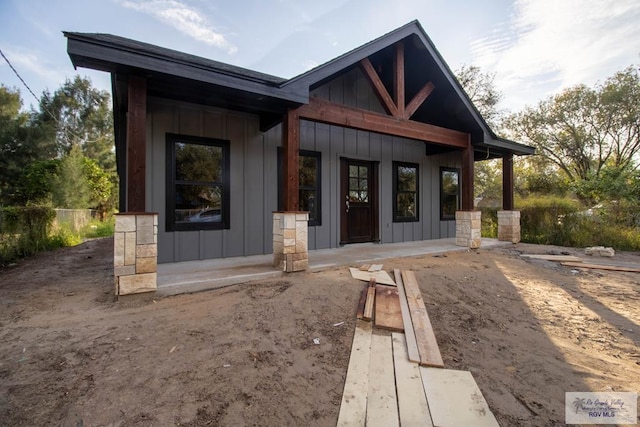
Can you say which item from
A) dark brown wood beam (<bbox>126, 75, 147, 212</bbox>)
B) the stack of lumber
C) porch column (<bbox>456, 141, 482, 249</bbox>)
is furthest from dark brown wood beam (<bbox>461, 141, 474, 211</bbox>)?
dark brown wood beam (<bbox>126, 75, 147, 212</bbox>)

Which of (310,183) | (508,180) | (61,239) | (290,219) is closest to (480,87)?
(508,180)

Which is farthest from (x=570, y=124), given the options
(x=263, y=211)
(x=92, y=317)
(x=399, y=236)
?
(x=92, y=317)

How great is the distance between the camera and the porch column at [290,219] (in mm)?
3941

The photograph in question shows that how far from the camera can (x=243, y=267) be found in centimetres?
414

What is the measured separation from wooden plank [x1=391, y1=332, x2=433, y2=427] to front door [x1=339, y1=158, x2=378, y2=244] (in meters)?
4.28

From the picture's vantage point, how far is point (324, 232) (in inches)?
240

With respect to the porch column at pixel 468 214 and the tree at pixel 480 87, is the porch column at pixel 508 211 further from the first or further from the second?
the tree at pixel 480 87

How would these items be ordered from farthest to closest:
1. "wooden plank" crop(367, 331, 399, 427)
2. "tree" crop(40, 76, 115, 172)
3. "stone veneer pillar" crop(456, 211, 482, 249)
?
1. "tree" crop(40, 76, 115, 172)
2. "stone veneer pillar" crop(456, 211, 482, 249)
3. "wooden plank" crop(367, 331, 399, 427)

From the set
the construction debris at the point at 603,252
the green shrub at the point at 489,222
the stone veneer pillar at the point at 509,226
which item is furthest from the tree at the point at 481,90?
the construction debris at the point at 603,252

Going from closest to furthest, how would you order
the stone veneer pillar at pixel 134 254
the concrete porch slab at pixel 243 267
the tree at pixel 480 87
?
the stone veneer pillar at pixel 134 254 < the concrete porch slab at pixel 243 267 < the tree at pixel 480 87

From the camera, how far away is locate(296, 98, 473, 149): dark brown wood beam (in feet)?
14.3

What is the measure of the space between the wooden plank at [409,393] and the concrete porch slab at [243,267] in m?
2.10

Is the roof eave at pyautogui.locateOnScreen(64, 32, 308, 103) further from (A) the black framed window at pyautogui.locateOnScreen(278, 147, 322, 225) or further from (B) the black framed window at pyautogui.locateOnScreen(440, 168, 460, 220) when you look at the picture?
(B) the black framed window at pyautogui.locateOnScreen(440, 168, 460, 220)

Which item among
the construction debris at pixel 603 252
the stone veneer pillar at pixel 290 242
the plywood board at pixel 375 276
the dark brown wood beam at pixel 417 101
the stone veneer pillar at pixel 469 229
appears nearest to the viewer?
the plywood board at pixel 375 276
